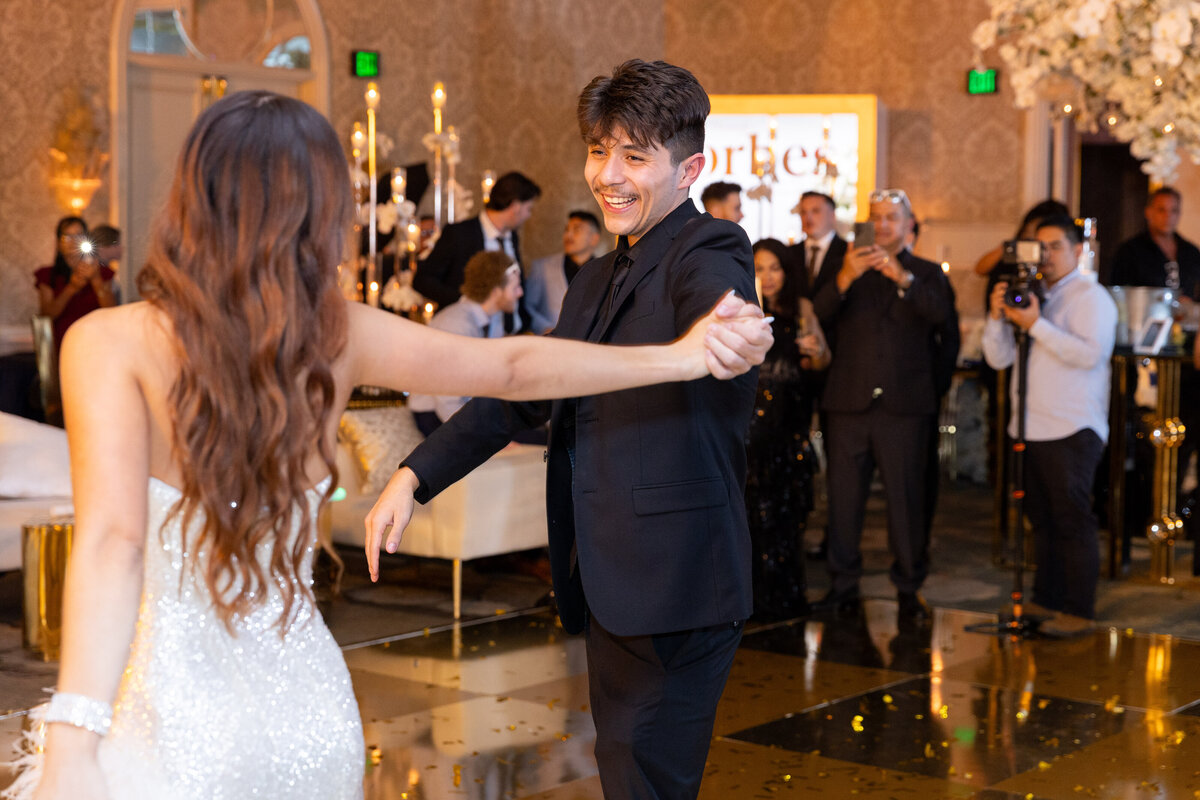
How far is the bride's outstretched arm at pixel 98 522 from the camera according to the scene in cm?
152

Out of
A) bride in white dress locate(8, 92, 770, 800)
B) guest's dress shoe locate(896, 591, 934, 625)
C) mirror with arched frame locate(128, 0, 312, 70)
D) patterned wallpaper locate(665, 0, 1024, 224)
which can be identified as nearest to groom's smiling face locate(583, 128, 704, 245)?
bride in white dress locate(8, 92, 770, 800)

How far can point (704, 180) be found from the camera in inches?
449

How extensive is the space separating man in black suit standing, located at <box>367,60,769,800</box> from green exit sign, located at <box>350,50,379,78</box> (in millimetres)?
8206

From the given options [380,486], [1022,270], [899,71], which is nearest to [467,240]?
[380,486]

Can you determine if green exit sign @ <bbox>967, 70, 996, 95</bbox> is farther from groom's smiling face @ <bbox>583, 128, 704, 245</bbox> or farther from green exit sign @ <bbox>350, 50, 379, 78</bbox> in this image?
groom's smiling face @ <bbox>583, 128, 704, 245</bbox>

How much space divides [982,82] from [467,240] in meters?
5.09

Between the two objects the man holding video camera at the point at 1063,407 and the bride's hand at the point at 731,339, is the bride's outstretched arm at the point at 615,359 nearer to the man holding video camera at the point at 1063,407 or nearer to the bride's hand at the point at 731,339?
the bride's hand at the point at 731,339

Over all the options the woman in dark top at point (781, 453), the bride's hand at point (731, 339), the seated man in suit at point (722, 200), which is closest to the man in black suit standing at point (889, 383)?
the woman in dark top at point (781, 453)

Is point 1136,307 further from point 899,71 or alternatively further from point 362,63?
point 362,63

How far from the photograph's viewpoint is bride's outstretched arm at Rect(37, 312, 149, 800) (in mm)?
1522

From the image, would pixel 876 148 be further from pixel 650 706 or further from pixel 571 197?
pixel 650 706

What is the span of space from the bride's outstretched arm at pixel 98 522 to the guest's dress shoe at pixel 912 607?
15.1ft

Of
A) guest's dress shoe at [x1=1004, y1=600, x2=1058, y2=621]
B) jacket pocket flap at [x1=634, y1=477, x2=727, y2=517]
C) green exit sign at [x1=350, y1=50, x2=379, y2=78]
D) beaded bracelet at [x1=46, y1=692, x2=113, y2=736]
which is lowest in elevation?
guest's dress shoe at [x1=1004, y1=600, x2=1058, y2=621]

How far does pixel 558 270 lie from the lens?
823 centimetres
